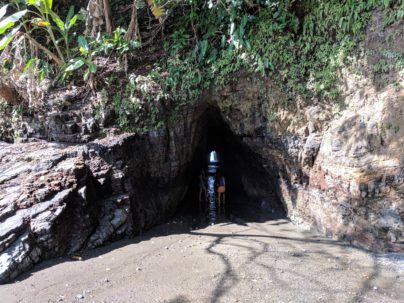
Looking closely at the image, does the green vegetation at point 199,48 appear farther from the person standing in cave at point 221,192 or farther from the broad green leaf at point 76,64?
the person standing in cave at point 221,192

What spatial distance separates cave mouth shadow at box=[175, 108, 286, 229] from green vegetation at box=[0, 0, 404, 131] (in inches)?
63.1

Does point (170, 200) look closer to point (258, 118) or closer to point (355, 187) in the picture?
point (258, 118)

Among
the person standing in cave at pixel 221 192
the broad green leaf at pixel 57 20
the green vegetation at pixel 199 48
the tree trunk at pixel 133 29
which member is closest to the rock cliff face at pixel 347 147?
the green vegetation at pixel 199 48

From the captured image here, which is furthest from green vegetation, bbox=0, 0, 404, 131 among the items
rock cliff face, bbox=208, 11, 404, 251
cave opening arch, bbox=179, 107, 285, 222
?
cave opening arch, bbox=179, 107, 285, 222

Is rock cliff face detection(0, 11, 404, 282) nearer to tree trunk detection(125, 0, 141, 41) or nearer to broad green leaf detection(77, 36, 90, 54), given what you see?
broad green leaf detection(77, 36, 90, 54)

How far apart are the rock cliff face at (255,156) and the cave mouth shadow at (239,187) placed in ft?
0.74

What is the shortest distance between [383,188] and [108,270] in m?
4.40

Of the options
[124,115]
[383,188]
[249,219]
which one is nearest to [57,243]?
[124,115]

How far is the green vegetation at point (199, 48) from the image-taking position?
19.8 ft

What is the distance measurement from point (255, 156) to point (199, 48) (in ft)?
10.1

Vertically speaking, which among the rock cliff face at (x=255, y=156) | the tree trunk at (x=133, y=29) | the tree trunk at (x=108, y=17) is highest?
the tree trunk at (x=108, y=17)

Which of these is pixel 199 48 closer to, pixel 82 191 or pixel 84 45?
pixel 84 45

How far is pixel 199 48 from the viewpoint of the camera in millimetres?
7270

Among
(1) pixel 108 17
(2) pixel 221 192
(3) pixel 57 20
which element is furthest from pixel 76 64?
(2) pixel 221 192
